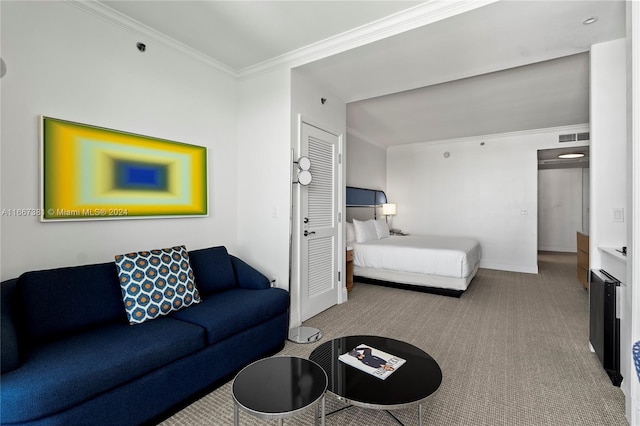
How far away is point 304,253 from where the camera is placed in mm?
3301

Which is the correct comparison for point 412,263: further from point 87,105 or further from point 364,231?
point 87,105

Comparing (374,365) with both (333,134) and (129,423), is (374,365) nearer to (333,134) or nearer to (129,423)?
(129,423)

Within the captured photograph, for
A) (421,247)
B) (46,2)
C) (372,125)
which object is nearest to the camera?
(46,2)

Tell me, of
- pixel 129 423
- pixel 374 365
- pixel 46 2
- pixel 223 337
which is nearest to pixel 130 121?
pixel 46 2

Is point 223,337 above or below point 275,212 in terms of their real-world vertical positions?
below

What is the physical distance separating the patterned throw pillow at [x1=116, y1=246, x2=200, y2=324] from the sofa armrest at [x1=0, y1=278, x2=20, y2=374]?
0.53 meters

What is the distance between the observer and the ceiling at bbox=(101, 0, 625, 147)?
7.57 feet

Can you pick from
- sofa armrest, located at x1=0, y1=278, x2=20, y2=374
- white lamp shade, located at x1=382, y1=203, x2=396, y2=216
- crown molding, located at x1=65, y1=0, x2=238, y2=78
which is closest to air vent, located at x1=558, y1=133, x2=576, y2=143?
white lamp shade, located at x1=382, y1=203, x2=396, y2=216

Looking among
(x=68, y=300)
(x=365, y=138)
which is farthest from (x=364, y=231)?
(x=68, y=300)

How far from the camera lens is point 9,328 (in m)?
1.52

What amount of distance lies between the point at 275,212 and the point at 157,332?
1621 mm

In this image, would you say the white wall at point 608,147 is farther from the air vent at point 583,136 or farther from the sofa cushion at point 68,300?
the sofa cushion at point 68,300

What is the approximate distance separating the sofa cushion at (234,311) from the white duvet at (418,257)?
7.64ft

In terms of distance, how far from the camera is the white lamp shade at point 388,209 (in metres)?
6.69
